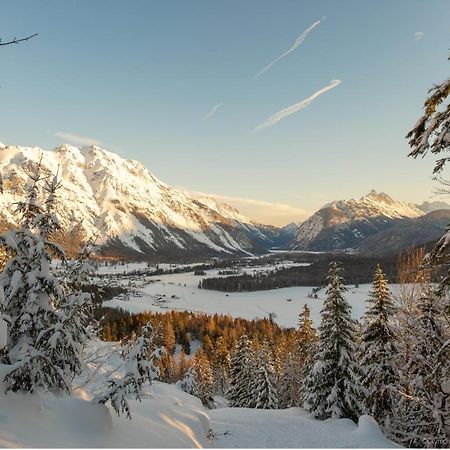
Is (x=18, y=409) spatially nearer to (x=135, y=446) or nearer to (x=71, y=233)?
(x=135, y=446)

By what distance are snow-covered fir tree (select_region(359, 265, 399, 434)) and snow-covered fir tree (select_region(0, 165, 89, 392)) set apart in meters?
16.2

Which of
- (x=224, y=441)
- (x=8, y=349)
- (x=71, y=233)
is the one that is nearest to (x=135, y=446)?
(x=8, y=349)

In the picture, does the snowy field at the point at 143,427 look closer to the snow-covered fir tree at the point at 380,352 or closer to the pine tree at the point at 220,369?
the snow-covered fir tree at the point at 380,352

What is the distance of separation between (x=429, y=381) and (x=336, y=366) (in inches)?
694

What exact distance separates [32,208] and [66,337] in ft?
10.9

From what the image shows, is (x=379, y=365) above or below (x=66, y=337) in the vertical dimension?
below

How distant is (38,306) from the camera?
8.75 meters

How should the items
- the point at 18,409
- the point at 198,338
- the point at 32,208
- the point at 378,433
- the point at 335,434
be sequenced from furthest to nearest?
the point at 198,338 < the point at 335,434 < the point at 378,433 < the point at 32,208 < the point at 18,409

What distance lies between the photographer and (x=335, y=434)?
1795 centimetres

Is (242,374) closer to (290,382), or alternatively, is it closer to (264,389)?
(290,382)

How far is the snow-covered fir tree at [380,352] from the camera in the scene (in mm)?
19961

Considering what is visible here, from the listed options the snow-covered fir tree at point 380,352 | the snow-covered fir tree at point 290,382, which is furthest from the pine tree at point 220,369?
the snow-covered fir tree at point 380,352

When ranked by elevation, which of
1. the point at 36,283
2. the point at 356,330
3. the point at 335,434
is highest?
the point at 36,283

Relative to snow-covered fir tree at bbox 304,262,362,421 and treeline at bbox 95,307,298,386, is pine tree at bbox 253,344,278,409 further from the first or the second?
treeline at bbox 95,307,298,386
